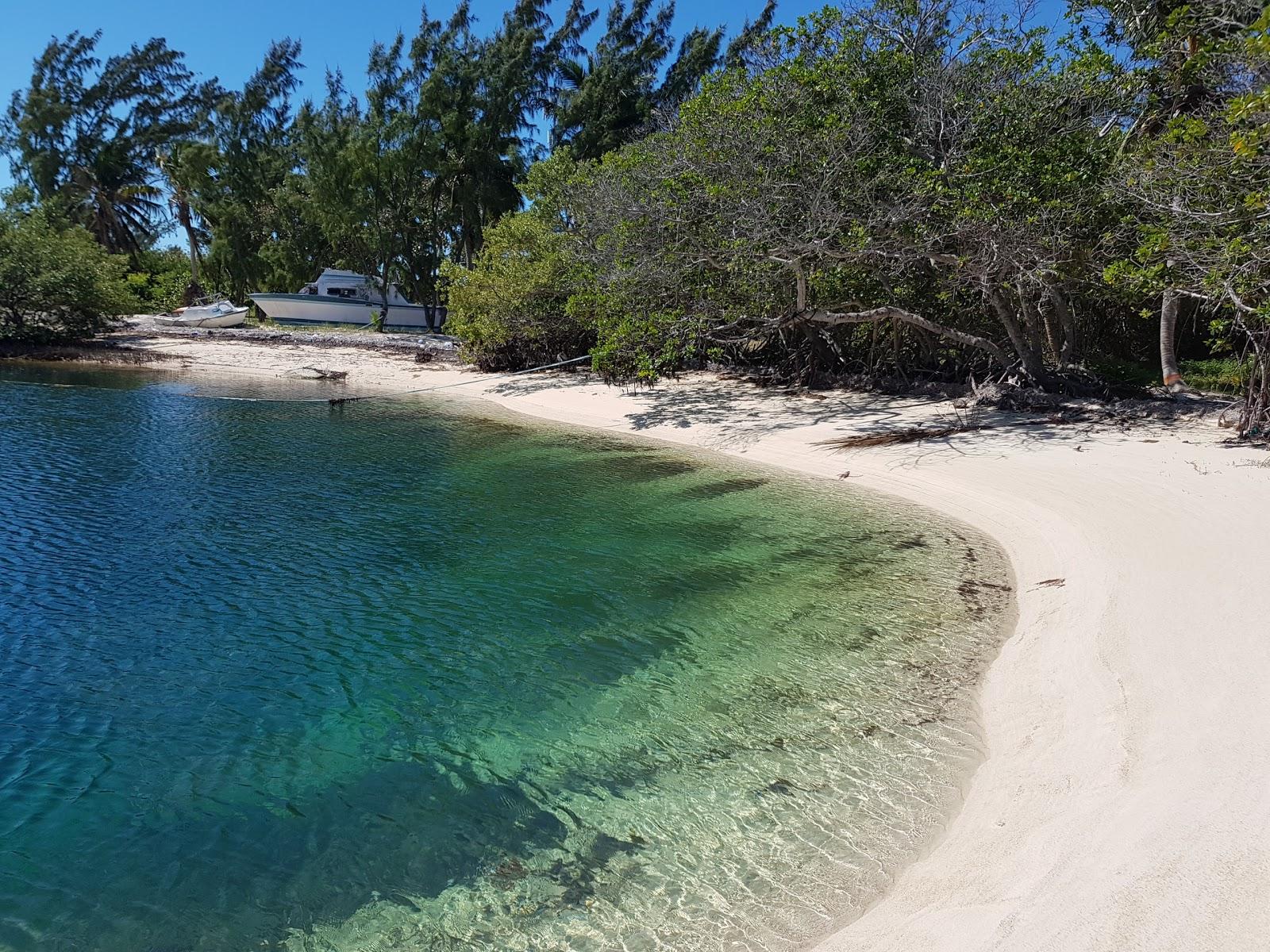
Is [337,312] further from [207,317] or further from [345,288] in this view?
[207,317]

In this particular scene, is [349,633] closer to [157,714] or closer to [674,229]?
[157,714]

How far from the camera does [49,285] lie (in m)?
29.9

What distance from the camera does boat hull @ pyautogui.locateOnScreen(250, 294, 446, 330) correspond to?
4244cm

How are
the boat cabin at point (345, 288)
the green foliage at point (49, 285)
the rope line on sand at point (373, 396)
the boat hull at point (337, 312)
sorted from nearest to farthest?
the rope line on sand at point (373, 396) < the green foliage at point (49, 285) < the boat hull at point (337, 312) < the boat cabin at point (345, 288)

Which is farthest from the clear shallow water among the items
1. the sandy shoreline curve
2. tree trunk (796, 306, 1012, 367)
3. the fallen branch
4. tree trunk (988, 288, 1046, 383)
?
tree trunk (988, 288, 1046, 383)

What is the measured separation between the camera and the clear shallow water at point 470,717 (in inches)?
155

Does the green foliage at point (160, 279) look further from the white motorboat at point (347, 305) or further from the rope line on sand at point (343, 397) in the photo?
the rope line on sand at point (343, 397)

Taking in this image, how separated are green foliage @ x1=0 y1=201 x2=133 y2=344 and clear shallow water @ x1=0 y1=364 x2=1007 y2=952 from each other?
2431cm

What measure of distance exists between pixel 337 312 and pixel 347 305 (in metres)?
0.65

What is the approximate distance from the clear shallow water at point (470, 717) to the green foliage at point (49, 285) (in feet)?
79.7

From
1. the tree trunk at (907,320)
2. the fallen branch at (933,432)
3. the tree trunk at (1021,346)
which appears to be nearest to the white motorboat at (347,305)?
the tree trunk at (907,320)

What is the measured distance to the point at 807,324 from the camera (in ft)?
65.0

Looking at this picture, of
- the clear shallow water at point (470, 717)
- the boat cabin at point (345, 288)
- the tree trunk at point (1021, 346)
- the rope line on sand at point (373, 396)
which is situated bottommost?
the clear shallow water at point (470, 717)

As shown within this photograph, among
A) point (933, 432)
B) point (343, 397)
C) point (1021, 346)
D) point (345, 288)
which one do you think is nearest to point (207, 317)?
point (345, 288)
